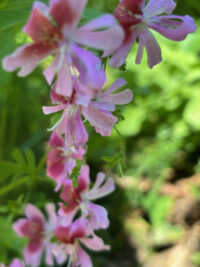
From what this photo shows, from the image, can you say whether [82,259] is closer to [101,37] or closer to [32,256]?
[32,256]

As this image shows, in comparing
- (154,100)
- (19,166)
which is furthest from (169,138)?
(19,166)

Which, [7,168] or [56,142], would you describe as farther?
[7,168]

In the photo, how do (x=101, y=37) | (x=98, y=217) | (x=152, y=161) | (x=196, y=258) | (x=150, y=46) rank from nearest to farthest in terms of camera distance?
(x=101, y=37) < (x=150, y=46) < (x=98, y=217) < (x=196, y=258) < (x=152, y=161)

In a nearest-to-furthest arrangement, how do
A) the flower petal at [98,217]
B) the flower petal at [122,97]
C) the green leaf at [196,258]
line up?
the flower petal at [122,97] < the flower petal at [98,217] < the green leaf at [196,258]

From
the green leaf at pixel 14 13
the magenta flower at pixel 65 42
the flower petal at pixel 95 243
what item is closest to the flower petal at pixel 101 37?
the magenta flower at pixel 65 42

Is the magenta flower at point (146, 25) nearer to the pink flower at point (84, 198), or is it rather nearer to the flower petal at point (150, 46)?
the flower petal at point (150, 46)

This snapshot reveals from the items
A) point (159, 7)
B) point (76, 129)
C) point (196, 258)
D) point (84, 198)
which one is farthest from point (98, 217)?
point (196, 258)
